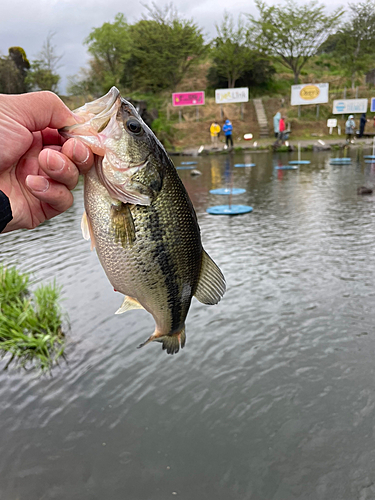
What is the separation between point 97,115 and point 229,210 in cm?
1186

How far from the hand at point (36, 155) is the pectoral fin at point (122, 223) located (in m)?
0.25

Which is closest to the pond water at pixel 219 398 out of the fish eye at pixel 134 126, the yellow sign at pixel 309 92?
the fish eye at pixel 134 126

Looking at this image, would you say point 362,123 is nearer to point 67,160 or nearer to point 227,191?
point 227,191

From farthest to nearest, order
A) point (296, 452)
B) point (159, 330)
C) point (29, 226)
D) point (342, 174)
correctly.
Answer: point (342, 174) < point (296, 452) < point (29, 226) < point (159, 330)

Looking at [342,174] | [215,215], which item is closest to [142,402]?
[215,215]

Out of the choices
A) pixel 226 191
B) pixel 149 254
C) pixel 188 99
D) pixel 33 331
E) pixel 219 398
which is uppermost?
pixel 188 99

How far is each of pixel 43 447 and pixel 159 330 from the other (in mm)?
3407

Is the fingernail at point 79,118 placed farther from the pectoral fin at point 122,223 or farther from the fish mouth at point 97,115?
the pectoral fin at point 122,223

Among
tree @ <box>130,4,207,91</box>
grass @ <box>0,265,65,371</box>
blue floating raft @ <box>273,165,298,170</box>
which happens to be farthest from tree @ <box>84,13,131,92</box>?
grass @ <box>0,265,65,371</box>

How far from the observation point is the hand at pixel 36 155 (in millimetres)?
1834

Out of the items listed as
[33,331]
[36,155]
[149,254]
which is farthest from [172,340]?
[33,331]

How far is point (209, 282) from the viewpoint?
2.04 m

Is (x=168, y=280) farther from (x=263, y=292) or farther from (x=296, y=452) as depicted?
(x=263, y=292)

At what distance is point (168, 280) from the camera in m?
1.95
